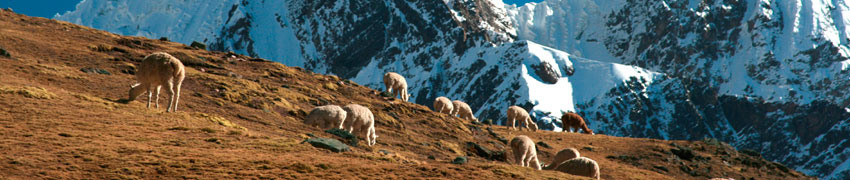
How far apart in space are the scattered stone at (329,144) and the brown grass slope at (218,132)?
14.4 inches

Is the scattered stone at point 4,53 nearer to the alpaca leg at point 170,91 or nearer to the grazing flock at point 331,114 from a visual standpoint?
the grazing flock at point 331,114

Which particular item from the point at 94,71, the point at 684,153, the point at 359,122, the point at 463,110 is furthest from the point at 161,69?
the point at 684,153

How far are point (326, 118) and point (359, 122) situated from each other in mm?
1515

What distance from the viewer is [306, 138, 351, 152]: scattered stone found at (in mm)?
26025

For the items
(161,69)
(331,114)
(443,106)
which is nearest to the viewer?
(161,69)

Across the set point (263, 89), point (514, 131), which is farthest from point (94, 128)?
point (514, 131)

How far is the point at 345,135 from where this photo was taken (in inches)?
1144

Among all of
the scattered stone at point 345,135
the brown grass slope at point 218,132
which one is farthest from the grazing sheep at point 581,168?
the scattered stone at point 345,135

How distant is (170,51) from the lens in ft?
159

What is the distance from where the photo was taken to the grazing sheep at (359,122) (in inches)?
1227

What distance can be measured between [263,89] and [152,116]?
43.9ft

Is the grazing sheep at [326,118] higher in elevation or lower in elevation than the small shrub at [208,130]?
higher

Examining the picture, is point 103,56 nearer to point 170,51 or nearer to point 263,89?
point 170,51

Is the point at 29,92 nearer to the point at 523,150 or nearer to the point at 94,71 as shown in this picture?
the point at 94,71
